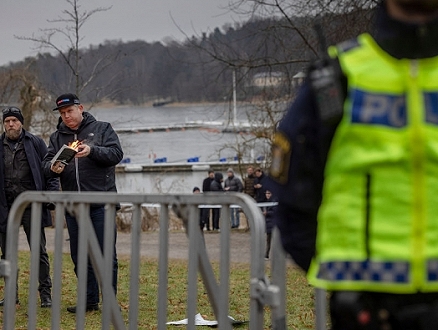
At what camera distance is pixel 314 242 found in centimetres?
263

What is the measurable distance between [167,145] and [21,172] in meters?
94.6

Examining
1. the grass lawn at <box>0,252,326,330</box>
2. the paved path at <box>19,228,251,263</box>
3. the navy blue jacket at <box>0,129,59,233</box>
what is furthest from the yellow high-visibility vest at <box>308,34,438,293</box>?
the paved path at <box>19,228,251,263</box>

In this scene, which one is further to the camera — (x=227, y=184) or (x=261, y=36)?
(x=227, y=184)

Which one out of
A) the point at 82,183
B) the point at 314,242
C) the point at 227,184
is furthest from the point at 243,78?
the point at 314,242

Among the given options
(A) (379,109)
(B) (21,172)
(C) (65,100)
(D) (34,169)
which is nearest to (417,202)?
(A) (379,109)

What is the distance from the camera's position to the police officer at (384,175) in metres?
2.41

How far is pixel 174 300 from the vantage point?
30.8ft

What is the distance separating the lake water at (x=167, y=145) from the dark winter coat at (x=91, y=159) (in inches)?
446

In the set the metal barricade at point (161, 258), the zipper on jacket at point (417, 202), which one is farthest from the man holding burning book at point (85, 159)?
the zipper on jacket at point (417, 202)

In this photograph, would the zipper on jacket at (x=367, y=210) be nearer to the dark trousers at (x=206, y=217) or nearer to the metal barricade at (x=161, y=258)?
the metal barricade at (x=161, y=258)

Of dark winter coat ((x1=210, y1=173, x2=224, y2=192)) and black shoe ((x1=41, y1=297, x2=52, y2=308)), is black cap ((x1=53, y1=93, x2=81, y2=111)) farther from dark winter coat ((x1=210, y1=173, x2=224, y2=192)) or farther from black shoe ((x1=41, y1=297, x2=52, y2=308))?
dark winter coat ((x1=210, y1=173, x2=224, y2=192))

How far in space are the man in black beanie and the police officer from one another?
20.8 ft

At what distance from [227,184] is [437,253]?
22491 mm

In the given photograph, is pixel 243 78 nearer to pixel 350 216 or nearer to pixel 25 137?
pixel 25 137
